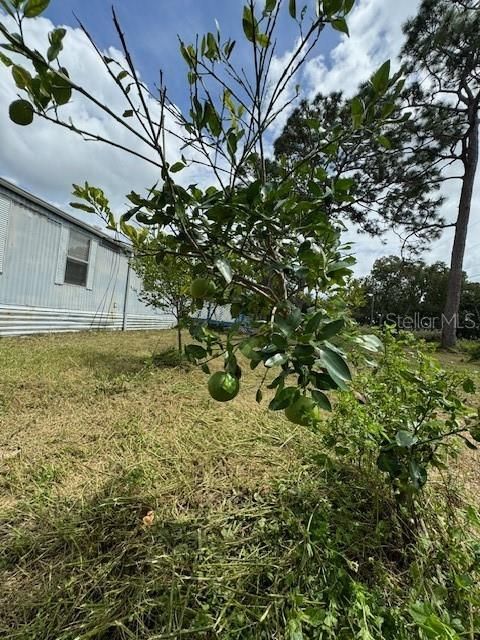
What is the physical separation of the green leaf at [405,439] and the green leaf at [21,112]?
123cm

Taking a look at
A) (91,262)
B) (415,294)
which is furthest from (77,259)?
(415,294)

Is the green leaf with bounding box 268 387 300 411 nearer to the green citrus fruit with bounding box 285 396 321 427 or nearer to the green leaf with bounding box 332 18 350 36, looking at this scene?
the green citrus fruit with bounding box 285 396 321 427

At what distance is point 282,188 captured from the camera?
33.3 inches

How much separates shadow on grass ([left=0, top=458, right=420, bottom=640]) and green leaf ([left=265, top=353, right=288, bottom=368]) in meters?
0.70

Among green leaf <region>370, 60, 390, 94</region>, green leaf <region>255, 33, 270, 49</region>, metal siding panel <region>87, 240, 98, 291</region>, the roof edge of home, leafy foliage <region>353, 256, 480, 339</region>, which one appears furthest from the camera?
leafy foliage <region>353, 256, 480, 339</region>

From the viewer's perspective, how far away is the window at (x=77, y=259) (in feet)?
24.8

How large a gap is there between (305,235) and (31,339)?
6556 millimetres

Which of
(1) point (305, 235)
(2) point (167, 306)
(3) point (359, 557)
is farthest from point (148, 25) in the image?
(2) point (167, 306)

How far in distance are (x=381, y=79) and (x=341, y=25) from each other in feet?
0.47

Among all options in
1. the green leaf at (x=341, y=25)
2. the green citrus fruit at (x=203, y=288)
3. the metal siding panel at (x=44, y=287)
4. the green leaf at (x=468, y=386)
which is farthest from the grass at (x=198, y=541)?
the metal siding panel at (x=44, y=287)

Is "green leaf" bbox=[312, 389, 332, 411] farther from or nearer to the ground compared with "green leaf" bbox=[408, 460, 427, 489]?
farther from the ground

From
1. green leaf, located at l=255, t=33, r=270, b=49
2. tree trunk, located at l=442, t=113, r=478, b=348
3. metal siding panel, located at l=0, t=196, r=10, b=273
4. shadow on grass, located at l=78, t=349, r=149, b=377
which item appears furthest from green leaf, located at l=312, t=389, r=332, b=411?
tree trunk, located at l=442, t=113, r=478, b=348

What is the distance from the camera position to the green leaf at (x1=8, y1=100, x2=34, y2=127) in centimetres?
62

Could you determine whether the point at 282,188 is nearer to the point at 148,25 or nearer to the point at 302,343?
the point at 302,343
